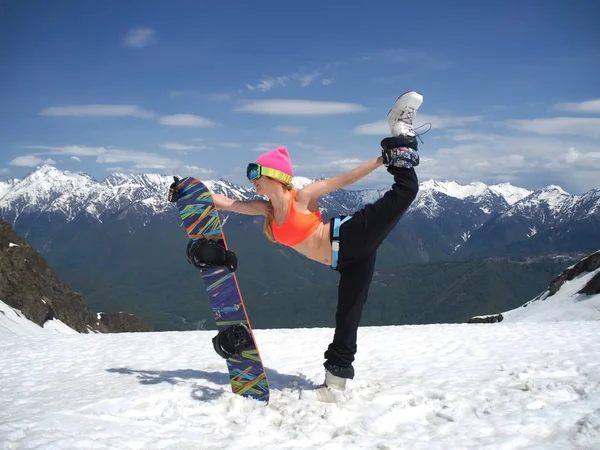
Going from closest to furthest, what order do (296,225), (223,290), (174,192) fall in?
(296,225)
(223,290)
(174,192)

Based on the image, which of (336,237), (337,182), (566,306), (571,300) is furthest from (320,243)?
(571,300)

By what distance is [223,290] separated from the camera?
6773 mm

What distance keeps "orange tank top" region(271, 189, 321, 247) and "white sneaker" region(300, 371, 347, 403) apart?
1988 millimetres

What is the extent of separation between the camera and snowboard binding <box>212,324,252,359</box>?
6488mm

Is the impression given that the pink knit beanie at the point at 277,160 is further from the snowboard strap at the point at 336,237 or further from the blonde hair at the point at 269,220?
the snowboard strap at the point at 336,237

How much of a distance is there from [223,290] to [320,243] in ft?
5.11

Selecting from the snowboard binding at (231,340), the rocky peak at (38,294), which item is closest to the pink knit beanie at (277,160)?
the snowboard binding at (231,340)

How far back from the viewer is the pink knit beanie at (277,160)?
6.50 meters

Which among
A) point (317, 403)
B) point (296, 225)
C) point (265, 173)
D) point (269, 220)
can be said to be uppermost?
point (265, 173)

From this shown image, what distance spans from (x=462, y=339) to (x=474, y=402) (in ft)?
17.5

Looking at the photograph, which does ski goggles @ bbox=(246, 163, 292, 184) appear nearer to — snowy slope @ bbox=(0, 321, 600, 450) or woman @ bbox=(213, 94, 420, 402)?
woman @ bbox=(213, 94, 420, 402)

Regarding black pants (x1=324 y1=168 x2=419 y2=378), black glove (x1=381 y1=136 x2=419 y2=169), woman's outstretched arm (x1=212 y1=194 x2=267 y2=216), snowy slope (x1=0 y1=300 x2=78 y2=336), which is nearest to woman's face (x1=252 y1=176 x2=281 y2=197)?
woman's outstretched arm (x1=212 y1=194 x2=267 y2=216)

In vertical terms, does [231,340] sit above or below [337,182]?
below

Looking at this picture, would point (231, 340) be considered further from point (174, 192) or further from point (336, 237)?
point (174, 192)
